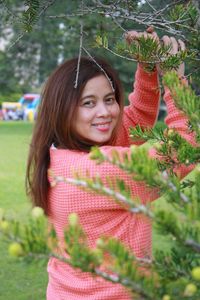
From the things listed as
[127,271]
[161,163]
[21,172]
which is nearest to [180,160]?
[161,163]

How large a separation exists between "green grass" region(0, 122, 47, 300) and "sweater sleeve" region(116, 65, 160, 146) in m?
0.60

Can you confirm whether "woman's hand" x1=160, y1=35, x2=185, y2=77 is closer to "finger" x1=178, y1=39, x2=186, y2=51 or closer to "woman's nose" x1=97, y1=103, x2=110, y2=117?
"finger" x1=178, y1=39, x2=186, y2=51

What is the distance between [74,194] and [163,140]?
2.13ft

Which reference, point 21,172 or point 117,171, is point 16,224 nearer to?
point 117,171

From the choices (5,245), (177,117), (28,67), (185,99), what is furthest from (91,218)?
(28,67)

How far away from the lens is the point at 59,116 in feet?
7.36

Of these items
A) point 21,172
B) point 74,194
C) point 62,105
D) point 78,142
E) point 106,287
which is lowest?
point 21,172

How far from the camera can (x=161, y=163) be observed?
1.48 metres

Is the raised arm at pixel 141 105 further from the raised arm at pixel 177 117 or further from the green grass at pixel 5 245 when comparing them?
the green grass at pixel 5 245

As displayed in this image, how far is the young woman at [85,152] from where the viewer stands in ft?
6.64

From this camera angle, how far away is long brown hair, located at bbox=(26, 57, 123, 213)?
2219 mm

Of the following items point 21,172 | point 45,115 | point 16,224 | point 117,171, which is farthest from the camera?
point 21,172

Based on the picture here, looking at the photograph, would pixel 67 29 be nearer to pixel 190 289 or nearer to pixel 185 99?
pixel 185 99

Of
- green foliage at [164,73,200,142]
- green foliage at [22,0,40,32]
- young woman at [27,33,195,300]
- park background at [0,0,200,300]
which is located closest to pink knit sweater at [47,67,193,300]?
young woman at [27,33,195,300]
